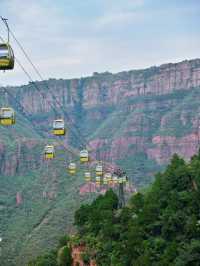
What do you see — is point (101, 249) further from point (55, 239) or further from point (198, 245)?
point (55, 239)

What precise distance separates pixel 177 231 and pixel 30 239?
69.5 m

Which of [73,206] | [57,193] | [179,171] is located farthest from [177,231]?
[57,193]

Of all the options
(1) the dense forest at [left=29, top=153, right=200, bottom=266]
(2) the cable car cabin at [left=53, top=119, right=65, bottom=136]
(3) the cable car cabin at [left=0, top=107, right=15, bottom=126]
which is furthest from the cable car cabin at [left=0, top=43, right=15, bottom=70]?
(1) the dense forest at [left=29, top=153, right=200, bottom=266]

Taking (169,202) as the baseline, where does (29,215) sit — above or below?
below

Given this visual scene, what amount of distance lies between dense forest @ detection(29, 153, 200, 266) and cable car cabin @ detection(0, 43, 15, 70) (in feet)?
84.2

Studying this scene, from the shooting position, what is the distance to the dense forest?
4659 centimetres

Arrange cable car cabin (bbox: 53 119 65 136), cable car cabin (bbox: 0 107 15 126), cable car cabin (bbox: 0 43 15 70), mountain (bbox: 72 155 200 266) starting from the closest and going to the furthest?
cable car cabin (bbox: 0 43 15 70), cable car cabin (bbox: 0 107 15 126), cable car cabin (bbox: 53 119 65 136), mountain (bbox: 72 155 200 266)

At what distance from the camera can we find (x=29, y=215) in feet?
464

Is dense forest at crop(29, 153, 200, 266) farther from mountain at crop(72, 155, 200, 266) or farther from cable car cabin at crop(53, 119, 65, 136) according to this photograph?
cable car cabin at crop(53, 119, 65, 136)

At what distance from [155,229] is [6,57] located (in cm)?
3397

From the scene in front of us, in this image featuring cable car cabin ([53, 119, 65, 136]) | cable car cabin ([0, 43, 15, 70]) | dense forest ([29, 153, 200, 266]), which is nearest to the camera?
cable car cabin ([0, 43, 15, 70])

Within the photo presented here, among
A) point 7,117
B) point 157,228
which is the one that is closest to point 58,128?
point 7,117

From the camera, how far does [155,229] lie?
5259 cm

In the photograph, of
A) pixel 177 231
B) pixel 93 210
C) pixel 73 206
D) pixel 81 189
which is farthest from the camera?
pixel 81 189
